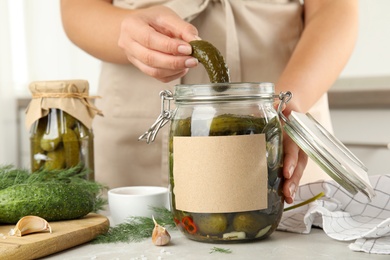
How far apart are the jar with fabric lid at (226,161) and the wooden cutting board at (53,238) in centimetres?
12

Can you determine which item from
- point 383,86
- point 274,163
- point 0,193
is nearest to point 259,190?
point 274,163

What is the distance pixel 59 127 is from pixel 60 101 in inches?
1.7

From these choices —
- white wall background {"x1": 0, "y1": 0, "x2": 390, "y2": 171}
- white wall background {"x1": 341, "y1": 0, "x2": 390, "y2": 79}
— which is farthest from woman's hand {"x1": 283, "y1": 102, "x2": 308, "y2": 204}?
white wall background {"x1": 0, "y1": 0, "x2": 390, "y2": 171}

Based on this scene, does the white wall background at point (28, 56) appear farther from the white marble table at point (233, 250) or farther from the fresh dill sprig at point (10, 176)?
the white marble table at point (233, 250)

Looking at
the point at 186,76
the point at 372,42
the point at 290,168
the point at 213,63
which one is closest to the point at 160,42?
the point at 213,63

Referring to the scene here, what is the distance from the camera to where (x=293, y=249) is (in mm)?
721

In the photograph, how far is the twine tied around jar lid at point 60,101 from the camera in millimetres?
1034

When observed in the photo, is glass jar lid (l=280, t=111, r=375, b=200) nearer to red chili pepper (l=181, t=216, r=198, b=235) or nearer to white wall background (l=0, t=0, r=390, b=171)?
red chili pepper (l=181, t=216, r=198, b=235)

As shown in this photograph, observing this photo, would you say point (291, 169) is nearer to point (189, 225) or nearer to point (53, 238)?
point (189, 225)

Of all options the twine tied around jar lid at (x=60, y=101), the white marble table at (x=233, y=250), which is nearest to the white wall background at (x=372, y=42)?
the twine tied around jar lid at (x=60, y=101)

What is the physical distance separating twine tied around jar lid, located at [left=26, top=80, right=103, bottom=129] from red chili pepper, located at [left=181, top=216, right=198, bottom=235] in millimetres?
368

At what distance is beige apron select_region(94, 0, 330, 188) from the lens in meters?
1.23

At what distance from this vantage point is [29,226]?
0.75 meters

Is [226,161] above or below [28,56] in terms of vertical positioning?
below
